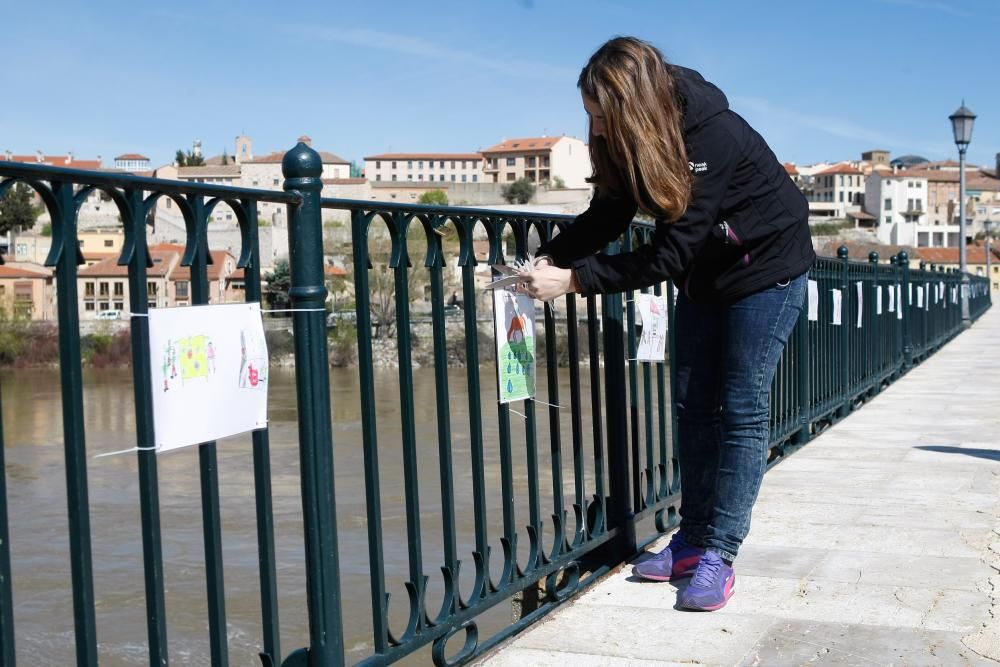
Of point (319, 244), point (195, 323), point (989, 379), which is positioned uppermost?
point (319, 244)

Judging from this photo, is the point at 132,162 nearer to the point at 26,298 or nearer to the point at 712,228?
the point at 26,298

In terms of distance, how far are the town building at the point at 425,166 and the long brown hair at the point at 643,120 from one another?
151975 millimetres

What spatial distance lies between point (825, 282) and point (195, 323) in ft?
19.7

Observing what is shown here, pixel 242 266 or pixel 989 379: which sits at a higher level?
pixel 242 266

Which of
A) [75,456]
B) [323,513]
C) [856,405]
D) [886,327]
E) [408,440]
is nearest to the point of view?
[75,456]

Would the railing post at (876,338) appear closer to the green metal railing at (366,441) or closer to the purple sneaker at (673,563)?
the green metal railing at (366,441)

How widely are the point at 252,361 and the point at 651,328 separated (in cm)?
234

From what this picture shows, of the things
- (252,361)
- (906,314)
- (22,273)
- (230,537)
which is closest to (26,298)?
(22,273)

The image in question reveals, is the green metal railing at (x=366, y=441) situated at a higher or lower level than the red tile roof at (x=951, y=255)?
lower

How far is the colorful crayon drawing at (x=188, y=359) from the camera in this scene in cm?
199

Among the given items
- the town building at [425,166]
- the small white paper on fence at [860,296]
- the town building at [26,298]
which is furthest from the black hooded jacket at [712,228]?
the town building at [425,166]

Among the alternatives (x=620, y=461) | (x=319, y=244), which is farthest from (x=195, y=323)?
(x=620, y=461)

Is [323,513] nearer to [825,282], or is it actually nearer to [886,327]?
[825,282]

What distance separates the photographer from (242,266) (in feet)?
7.47
